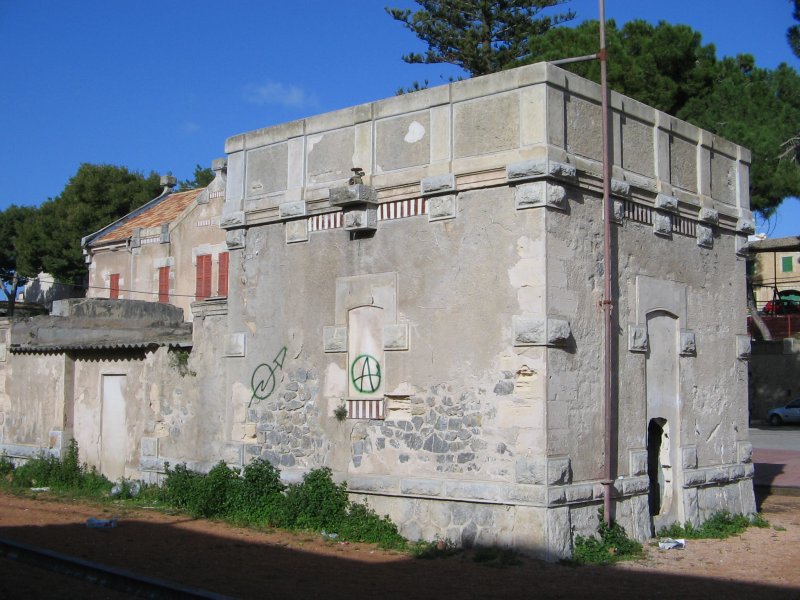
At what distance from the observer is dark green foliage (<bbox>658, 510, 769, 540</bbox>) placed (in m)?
12.6

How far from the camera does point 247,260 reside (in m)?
14.0

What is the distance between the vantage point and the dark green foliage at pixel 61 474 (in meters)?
16.3

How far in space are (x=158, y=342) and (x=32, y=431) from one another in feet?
15.2

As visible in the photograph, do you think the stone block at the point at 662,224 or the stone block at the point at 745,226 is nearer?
the stone block at the point at 662,224

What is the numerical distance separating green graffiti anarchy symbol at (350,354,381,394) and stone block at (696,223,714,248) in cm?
538

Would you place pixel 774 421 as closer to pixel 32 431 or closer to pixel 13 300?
pixel 32 431

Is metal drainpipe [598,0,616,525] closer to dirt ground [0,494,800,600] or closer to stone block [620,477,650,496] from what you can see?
stone block [620,477,650,496]

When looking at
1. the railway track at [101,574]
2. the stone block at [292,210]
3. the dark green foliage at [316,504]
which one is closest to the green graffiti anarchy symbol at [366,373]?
the dark green foliage at [316,504]

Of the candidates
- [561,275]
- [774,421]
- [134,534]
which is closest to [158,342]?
[134,534]

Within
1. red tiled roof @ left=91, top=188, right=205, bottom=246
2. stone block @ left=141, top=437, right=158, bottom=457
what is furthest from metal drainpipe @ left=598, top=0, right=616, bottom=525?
red tiled roof @ left=91, top=188, right=205, bottom=246

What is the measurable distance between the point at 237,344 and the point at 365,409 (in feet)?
8.78

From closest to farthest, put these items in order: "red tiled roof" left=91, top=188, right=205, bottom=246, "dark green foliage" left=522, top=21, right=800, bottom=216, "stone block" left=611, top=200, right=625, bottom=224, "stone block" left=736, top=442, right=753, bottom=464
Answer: "stone block" left=611, top=200, right=625, bottom=224 < "stone block" left=736, top=442, right=753, bottom=464 < "dark green foliage" left=522, top=21, right=800, bottom=216 < "red tiled roof" left=91, top=188, right=205, bottom=246

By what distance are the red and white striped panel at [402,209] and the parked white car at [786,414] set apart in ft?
87.8

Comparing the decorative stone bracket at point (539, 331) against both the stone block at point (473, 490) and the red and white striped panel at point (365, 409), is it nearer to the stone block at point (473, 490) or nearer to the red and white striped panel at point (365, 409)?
the stone block at point (473, 490)
